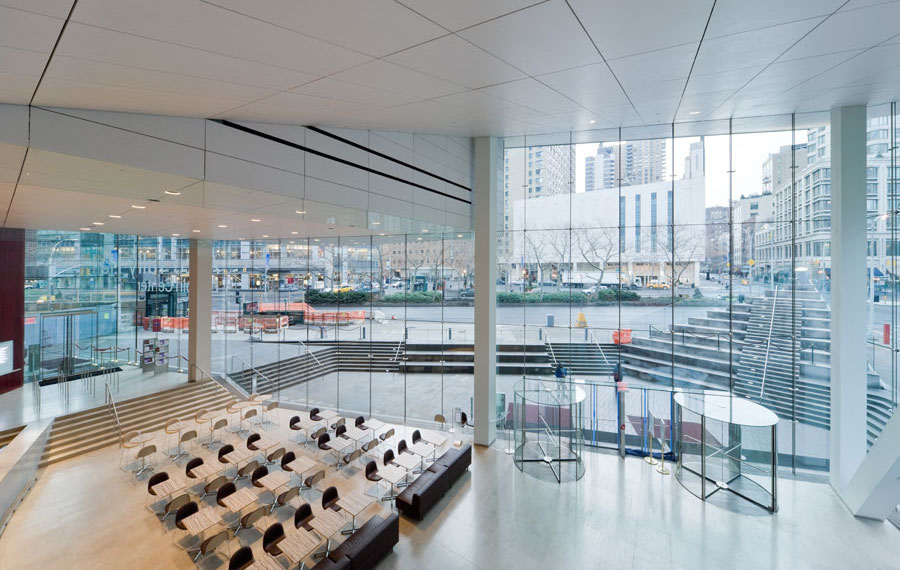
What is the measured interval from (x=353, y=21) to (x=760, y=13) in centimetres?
401

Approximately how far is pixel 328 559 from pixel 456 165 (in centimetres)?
881

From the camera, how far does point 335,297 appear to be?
40.9 ft

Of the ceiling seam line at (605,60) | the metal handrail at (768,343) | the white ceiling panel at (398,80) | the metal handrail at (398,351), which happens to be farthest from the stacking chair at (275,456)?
the metal handrail at (768,343)

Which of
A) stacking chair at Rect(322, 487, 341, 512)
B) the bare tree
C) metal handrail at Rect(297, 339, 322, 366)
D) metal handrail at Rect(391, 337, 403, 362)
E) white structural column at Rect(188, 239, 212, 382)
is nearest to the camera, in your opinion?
stacking chair at Rect(322, 487, 341, 512)

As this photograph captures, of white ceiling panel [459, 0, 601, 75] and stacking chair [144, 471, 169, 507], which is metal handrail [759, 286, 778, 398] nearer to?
white ceiling panel [459, 0, 601, 75]

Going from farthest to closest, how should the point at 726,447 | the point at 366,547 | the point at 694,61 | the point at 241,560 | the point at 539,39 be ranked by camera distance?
the point at 726,447 → the point at 366,547 → the point at 241,560 → the point at 694,61 → the point at 539,39

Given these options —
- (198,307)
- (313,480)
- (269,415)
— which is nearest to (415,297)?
(313,480)

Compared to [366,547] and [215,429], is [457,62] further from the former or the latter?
[215,429]

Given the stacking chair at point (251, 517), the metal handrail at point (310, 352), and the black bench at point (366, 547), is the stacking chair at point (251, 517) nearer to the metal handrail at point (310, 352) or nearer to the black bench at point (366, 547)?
the black bench at point (366, 547)

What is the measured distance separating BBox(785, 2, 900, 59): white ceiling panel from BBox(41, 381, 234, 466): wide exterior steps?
15.3 m

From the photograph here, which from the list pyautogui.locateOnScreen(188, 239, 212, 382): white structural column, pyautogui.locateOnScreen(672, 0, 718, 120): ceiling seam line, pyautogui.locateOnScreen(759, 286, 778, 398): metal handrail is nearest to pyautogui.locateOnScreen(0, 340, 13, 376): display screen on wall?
pyautogui.locateOnScreen(188, 239, 212, 382): white structural column

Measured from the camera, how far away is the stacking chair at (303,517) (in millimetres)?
5859

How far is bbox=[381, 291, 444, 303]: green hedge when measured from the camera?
1135 centimetres

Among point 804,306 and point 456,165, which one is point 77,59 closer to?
point 456,165
